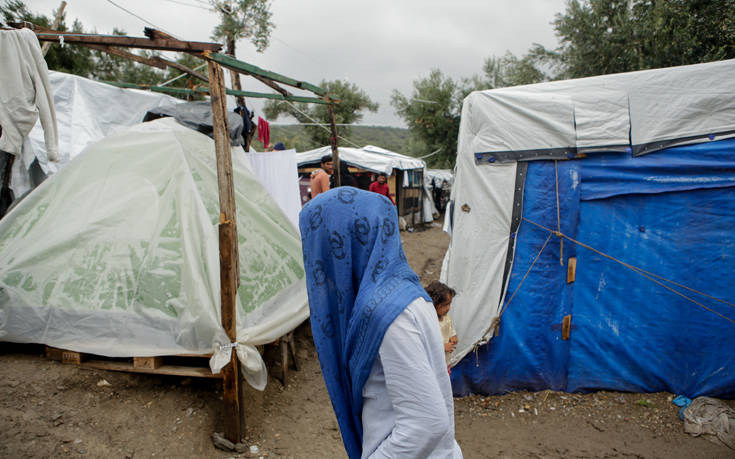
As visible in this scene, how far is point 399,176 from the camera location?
1415 cm

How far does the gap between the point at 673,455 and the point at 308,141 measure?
29372 mm

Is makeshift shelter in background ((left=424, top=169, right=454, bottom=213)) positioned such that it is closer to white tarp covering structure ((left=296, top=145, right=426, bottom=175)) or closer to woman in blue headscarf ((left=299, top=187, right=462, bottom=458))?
white tarp covering structure ((left=296, top=145, right=426, bottom=175))

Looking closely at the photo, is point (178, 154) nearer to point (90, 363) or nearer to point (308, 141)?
point (90, 363)

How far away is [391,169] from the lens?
1217 centimetres

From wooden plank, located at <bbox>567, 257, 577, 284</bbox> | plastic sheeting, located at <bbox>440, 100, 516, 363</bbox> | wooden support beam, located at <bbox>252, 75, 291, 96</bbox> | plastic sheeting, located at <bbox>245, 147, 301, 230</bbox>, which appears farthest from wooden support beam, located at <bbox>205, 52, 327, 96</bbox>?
wooden plank, located at <bbox>567, 257, 577, 284</bbox>

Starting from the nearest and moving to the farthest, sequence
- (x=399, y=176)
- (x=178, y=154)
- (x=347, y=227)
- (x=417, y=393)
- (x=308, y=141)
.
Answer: (x=417, y=393) < (x=347, y=227) < (x=178, y=154) < (x=399, y=176) < (x=308, y=141)

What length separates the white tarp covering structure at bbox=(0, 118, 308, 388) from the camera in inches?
118

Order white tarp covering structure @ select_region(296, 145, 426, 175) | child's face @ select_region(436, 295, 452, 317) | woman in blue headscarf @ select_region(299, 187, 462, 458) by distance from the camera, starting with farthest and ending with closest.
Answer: white tarp covering structure @ select_region(296, 145, 426, 175), child's face @ select_region(436, 295, 452, 317), woman in blue headscarf @ select_region(299, 187, 462, 458)

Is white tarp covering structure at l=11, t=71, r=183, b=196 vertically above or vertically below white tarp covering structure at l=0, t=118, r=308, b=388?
above

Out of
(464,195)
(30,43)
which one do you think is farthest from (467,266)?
(30,43)

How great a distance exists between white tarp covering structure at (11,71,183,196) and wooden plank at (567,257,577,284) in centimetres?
582

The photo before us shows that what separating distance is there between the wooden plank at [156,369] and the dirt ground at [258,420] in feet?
0.28

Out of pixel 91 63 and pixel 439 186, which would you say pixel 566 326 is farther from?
pixel 91 63

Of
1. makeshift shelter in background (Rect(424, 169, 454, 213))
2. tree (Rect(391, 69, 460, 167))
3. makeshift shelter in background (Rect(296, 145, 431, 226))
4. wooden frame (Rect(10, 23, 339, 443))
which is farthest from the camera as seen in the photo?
tree (Rect(391, 69, 460, 167))
